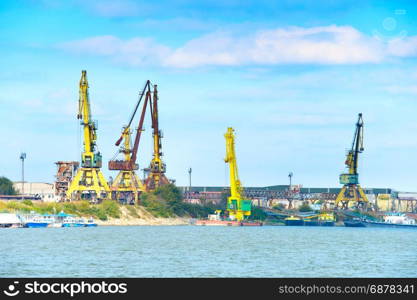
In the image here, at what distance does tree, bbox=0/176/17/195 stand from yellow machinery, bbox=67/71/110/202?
603 inches

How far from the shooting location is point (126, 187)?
630 feet

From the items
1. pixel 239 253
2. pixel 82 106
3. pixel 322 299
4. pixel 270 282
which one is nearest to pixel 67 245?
pixel 239 253

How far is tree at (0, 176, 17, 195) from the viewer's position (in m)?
191

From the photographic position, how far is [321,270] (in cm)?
6356

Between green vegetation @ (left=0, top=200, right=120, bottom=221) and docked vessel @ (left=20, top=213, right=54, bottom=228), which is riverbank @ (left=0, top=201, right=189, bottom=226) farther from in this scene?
docked vessel @ (left=20, top=213, right=54, bottom=228)

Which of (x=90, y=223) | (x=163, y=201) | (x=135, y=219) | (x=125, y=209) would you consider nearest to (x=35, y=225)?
(x=90, y=223)

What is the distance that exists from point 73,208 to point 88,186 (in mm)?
9863

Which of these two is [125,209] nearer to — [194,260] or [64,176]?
[64,176]

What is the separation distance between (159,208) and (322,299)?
504ft

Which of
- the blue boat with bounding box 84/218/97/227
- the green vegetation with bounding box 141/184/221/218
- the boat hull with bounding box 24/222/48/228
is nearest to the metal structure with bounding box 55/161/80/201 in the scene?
the green vegetation with bounding box 141/184/221/218

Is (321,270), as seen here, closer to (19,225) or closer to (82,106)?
(19,225)

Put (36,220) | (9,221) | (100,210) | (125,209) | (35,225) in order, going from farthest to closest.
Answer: (125,209), (100,210), (36,220), (35,225), (9,221)
